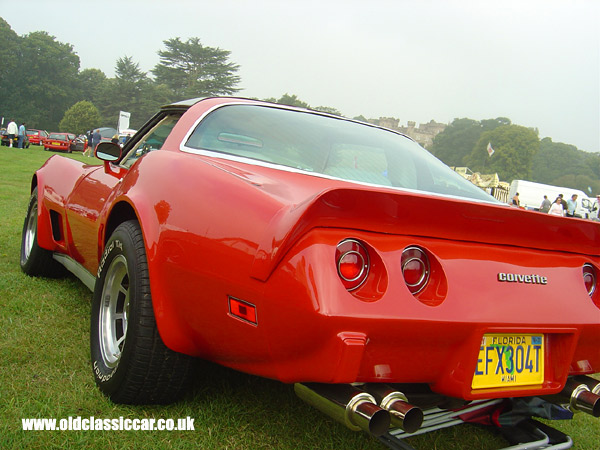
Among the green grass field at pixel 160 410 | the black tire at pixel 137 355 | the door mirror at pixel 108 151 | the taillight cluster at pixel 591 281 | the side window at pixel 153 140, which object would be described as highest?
the side window at pixel 153 140

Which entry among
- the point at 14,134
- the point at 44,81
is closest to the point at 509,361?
the point at 14,134

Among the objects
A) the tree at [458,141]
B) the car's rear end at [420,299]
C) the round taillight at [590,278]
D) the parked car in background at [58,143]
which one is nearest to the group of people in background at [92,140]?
the parked car in background at [58,143]

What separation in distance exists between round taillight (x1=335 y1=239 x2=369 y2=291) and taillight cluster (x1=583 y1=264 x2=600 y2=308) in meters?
1.04

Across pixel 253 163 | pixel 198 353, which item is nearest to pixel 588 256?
pixel 253 163

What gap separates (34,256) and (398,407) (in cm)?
322

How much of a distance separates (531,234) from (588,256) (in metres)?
0.40

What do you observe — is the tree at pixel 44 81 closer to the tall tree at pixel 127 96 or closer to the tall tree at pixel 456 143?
the tall tree at pixel 127 96

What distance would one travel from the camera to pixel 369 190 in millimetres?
1546

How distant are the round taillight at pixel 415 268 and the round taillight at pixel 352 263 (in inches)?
5.5

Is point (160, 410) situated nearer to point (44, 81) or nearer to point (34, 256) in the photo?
point (34, 256)

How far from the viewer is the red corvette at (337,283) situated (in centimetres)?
150

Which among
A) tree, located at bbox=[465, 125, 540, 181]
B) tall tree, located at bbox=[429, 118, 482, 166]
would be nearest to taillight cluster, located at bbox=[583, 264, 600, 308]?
tree, located at bbox=[465, 125, 540, 181]

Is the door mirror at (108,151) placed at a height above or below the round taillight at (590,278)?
above

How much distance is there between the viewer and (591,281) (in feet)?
6.80
